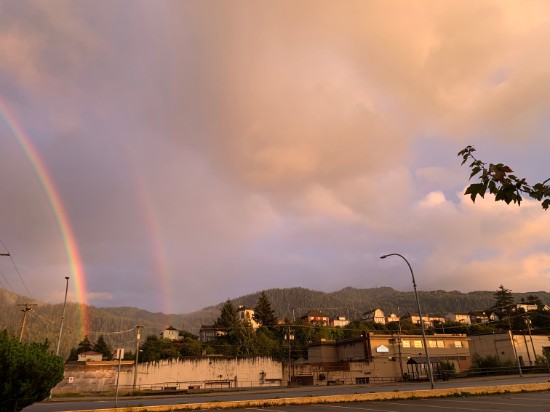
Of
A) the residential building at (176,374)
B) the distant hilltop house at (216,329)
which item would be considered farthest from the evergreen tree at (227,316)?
the residential building at (176,374)

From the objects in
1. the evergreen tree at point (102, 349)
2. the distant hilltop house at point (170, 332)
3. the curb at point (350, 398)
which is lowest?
the curb at point (350, 398)

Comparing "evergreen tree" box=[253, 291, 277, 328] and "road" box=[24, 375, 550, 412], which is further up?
"evergreen tree" box=[253, 291, 277, 328]

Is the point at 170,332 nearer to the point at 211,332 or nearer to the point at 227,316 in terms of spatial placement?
the point at 211,332

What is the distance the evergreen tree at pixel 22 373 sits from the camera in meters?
12.7

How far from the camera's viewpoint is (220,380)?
6588 cm

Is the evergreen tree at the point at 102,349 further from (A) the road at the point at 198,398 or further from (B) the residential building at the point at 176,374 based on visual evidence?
(A) the road at the point at 198,398

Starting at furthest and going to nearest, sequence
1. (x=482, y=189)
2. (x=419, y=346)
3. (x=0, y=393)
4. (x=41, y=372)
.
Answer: (x=419, y=346) → (x=41, y=372) → (x=0, y=393) → (x=482, y=189)

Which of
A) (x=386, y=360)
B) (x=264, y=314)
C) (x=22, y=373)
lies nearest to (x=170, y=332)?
(x=264, y=314)

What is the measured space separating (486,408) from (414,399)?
694 cm

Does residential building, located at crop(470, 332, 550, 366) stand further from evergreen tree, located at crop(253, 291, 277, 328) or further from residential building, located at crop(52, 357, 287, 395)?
evergreen tree, located at crop(253, 291, 277, 328)

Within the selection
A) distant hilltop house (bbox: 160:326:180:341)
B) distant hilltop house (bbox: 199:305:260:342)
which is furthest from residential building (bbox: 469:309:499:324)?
distant hilltop house (bbox: 160:326:180:341)

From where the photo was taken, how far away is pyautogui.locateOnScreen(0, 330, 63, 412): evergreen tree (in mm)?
12664

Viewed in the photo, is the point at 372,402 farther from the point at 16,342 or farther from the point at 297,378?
the point at 297,378

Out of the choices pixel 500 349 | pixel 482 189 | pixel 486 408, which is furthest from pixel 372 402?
pixel 500 349
